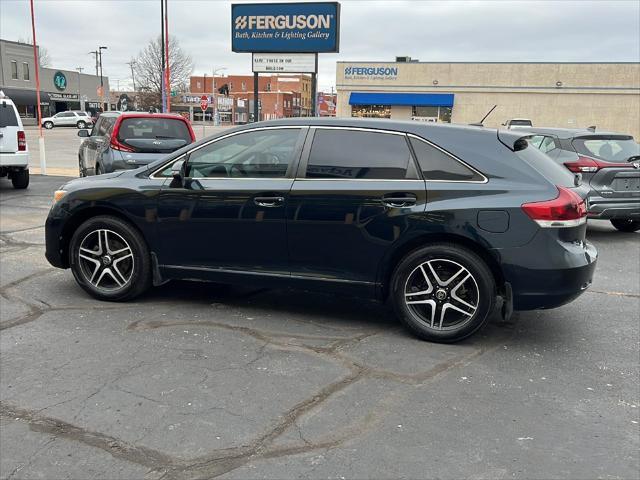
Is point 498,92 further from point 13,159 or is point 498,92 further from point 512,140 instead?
point 512,140

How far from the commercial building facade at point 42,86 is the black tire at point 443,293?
5123 centimetres

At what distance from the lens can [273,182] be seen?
187 inches

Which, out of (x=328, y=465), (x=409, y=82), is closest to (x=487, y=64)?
(x=409, y=82)

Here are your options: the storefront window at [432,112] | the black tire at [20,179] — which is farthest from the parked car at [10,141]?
the storefront window at [432,112]

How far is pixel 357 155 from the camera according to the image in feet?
15.2

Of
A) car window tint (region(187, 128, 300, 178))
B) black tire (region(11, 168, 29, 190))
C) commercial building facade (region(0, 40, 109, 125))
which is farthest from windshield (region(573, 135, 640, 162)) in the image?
commercial building facade (region(0, 40, 109, 125))

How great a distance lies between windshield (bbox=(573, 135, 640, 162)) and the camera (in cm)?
869

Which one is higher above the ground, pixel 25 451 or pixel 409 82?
pixel 409 82

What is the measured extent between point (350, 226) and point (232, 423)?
187 centimetres

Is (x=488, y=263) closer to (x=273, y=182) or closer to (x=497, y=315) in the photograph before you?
(x=497, y=315)

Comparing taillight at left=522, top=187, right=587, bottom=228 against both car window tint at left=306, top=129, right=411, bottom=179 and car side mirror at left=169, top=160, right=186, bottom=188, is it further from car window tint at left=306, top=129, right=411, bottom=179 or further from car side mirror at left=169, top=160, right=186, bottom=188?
car side mirror at left=169, top=160, right=186, bottom=188

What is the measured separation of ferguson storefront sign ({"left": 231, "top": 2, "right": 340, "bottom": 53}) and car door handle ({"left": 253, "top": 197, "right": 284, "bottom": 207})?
47.7ft

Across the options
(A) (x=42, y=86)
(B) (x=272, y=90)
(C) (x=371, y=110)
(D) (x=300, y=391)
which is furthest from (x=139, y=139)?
(B) (x=272, y=90)

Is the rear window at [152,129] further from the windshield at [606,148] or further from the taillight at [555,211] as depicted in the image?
the taillight at [555,211]
